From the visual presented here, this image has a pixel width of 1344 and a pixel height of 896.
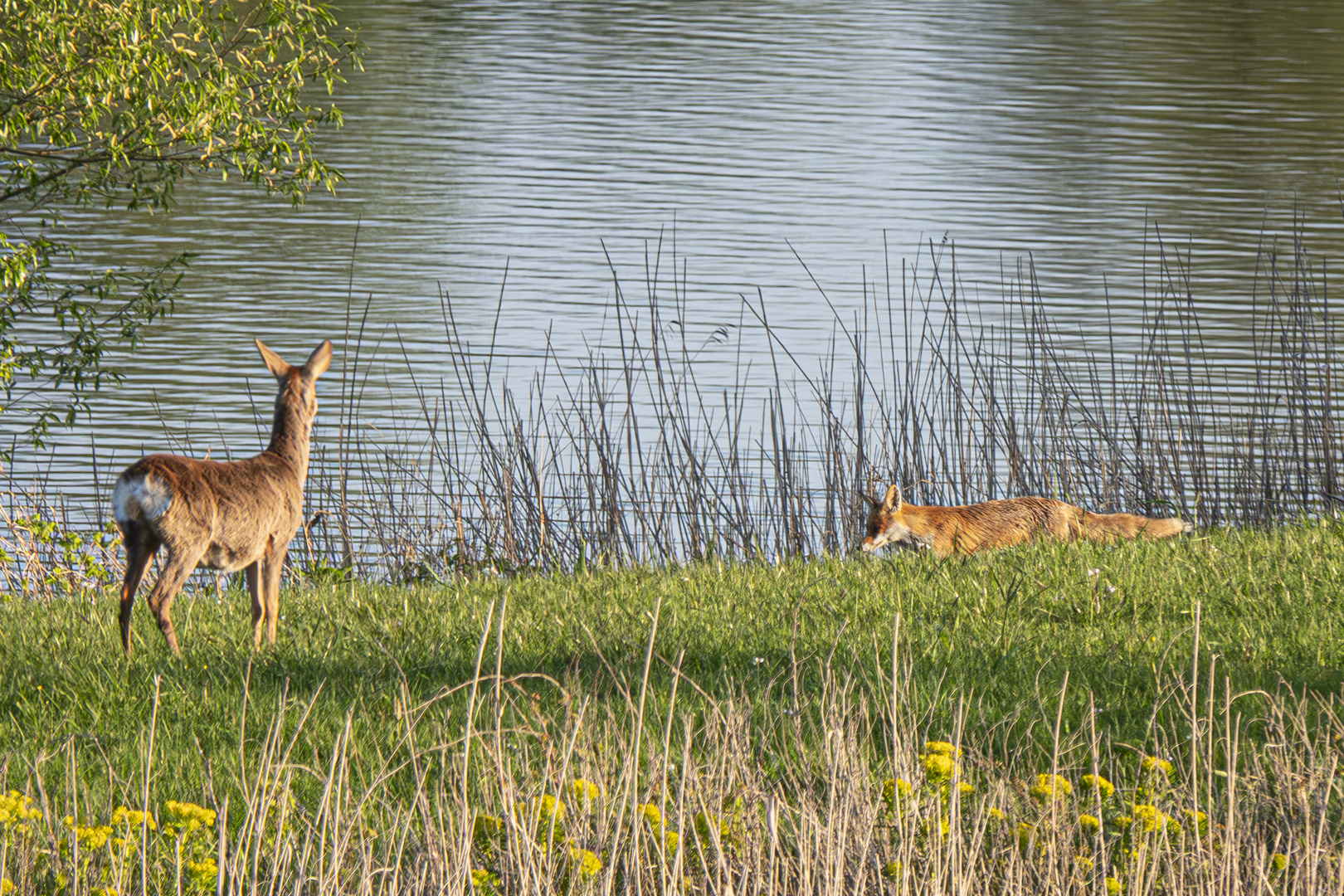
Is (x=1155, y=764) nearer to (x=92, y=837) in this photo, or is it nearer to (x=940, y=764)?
(x=940, y=764)

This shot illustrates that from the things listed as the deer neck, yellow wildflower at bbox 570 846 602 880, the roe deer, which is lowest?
yellow wildflower at bbox 570 846 602 880

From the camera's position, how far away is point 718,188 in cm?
2677

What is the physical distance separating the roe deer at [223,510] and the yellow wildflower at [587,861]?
8.38 feet

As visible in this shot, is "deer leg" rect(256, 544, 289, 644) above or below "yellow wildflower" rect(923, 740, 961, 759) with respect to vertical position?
above

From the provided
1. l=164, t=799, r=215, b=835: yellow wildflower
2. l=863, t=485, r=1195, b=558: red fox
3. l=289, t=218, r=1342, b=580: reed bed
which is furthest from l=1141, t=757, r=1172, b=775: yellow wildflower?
l=289, t=218, r=1342, b=580: reed bed

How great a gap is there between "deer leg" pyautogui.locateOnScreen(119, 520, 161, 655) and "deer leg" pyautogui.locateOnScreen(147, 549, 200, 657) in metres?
0.07

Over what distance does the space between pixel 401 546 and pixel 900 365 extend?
7.45 m

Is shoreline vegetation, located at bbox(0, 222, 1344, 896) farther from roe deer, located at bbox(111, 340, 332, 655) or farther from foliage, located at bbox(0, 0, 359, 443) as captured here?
foliage, located at bbox(0, 0, 359, 443)

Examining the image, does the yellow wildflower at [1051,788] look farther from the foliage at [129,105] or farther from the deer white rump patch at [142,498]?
the foliage at [129,105]

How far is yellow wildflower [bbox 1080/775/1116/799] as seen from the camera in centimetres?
383

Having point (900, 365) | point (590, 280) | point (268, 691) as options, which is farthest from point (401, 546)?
point (590, 280)

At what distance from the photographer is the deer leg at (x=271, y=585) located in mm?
6152

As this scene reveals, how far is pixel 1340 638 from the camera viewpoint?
6.01m

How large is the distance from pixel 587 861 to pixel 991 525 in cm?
549
